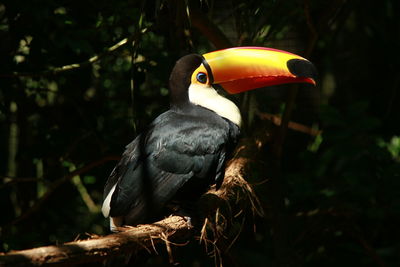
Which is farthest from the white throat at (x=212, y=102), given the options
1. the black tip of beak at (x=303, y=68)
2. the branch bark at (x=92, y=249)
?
the branch bark at (x=92, y=249)

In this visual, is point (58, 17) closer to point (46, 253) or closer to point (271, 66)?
point (271, 66)

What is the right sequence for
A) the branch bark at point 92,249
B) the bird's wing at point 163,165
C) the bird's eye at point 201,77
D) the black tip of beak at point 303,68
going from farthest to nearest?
the bird's eye at point 201,77 → the black tip of beak at point 303,68 → the bird's wing at point 163,165 → the branch bark at point 92,249

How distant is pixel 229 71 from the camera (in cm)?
297

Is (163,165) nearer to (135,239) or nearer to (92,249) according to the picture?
(135,239)

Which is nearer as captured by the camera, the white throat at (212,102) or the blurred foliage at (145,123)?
the white throat at (212,102)

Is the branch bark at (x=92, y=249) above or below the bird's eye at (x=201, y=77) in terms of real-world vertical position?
below

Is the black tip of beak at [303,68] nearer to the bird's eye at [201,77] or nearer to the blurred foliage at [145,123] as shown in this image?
the blurred foliage at [145,123]

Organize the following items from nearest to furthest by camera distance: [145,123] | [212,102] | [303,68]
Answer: [303,68] → [212,102] → [145,123]

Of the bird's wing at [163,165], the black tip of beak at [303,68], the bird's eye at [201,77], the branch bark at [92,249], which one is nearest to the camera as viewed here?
the branch bark at [92,249]

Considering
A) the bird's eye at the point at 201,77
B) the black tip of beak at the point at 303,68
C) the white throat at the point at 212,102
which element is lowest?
the white throat at the point at 212,102

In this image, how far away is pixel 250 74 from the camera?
2969mm

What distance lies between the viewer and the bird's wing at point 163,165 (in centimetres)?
244

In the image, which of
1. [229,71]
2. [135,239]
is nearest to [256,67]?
[229,71]

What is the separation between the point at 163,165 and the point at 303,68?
884 millimetres
